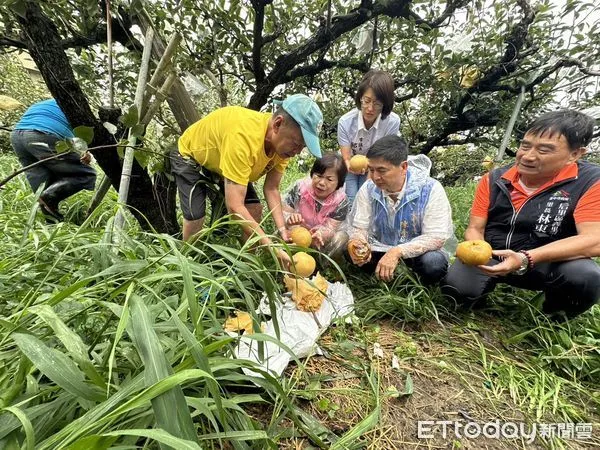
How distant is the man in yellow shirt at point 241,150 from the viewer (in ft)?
5.82

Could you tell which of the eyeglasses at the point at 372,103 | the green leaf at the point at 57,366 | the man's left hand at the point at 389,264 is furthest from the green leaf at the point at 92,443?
the eyeglasses at the point at 372,103

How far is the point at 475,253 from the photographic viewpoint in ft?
6.03

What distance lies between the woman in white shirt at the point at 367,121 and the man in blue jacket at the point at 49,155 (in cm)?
220

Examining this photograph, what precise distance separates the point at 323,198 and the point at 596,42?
3.25m

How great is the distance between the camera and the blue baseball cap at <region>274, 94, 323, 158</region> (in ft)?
5.66

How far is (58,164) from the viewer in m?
2.79

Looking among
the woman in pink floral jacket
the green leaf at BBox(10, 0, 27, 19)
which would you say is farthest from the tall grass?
the woman in pink floral jacket

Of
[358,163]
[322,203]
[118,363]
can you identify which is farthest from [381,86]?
[118,363]

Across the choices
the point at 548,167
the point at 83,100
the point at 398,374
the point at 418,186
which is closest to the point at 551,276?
the point at 548,167

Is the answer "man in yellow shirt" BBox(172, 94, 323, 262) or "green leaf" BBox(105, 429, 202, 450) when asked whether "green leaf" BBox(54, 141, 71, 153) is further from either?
"green leaf" BBox(105, 429, 202, 450)

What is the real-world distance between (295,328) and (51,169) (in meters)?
2.60

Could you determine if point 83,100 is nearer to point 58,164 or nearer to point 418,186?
point 58,164

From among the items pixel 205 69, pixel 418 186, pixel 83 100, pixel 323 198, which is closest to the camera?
pixel 83 100

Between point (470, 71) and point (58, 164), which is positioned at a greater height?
point (470, 71)
